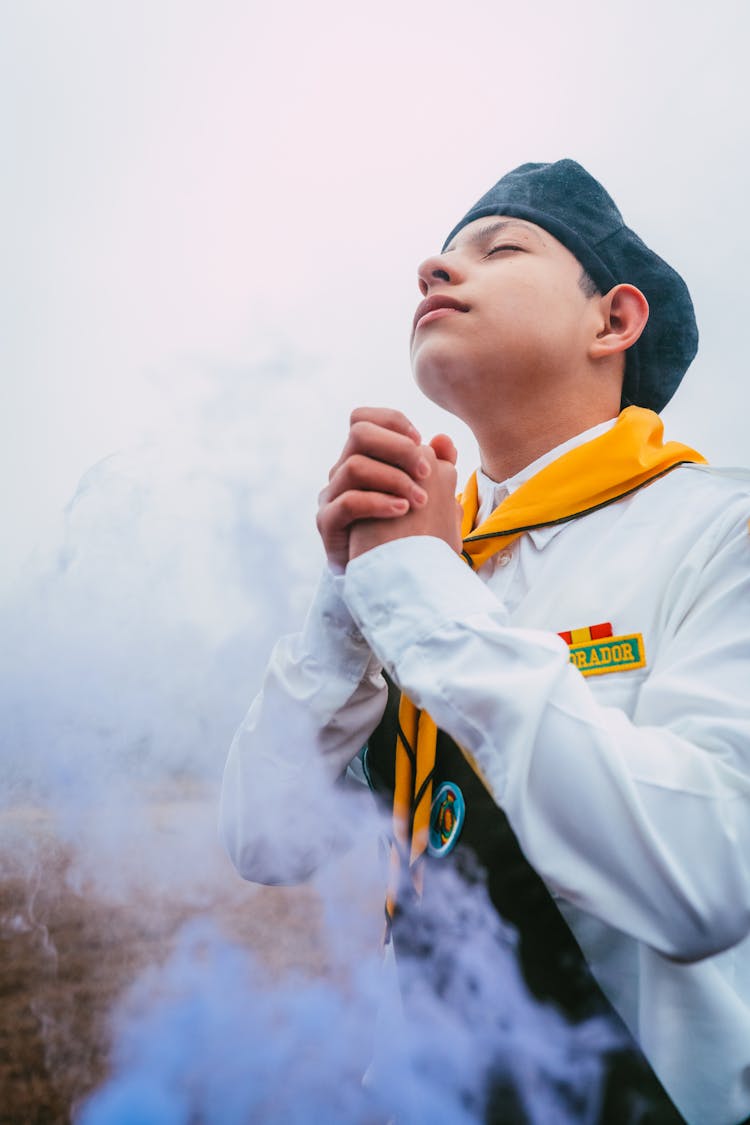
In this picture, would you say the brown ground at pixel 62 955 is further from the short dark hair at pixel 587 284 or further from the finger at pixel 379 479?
the short dark hair at pixel 587 284

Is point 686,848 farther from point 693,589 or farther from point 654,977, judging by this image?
point 693,589

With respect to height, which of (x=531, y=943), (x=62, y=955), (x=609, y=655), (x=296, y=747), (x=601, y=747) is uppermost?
(x=601, y=747)

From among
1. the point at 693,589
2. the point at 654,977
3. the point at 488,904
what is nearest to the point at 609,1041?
the point at 654,977

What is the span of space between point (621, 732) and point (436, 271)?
51.2 inches


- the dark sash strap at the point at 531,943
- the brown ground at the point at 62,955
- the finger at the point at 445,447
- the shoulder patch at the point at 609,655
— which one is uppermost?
the finger at the point at 445,447

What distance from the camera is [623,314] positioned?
2020 mm

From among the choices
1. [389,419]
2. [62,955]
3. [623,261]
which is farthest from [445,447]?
[62,955]

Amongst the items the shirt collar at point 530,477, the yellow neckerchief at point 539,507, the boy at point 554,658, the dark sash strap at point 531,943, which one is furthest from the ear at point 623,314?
the dark sash strap at point 531,943

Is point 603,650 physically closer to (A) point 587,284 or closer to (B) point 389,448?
(B) point 389,448

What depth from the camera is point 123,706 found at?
1.79 m

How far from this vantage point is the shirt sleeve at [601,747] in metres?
0.92

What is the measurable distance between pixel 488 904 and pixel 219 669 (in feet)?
3.03

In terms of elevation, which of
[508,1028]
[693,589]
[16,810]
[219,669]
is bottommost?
[508,1028]

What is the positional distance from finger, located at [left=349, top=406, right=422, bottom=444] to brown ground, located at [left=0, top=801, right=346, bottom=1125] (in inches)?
48.6
